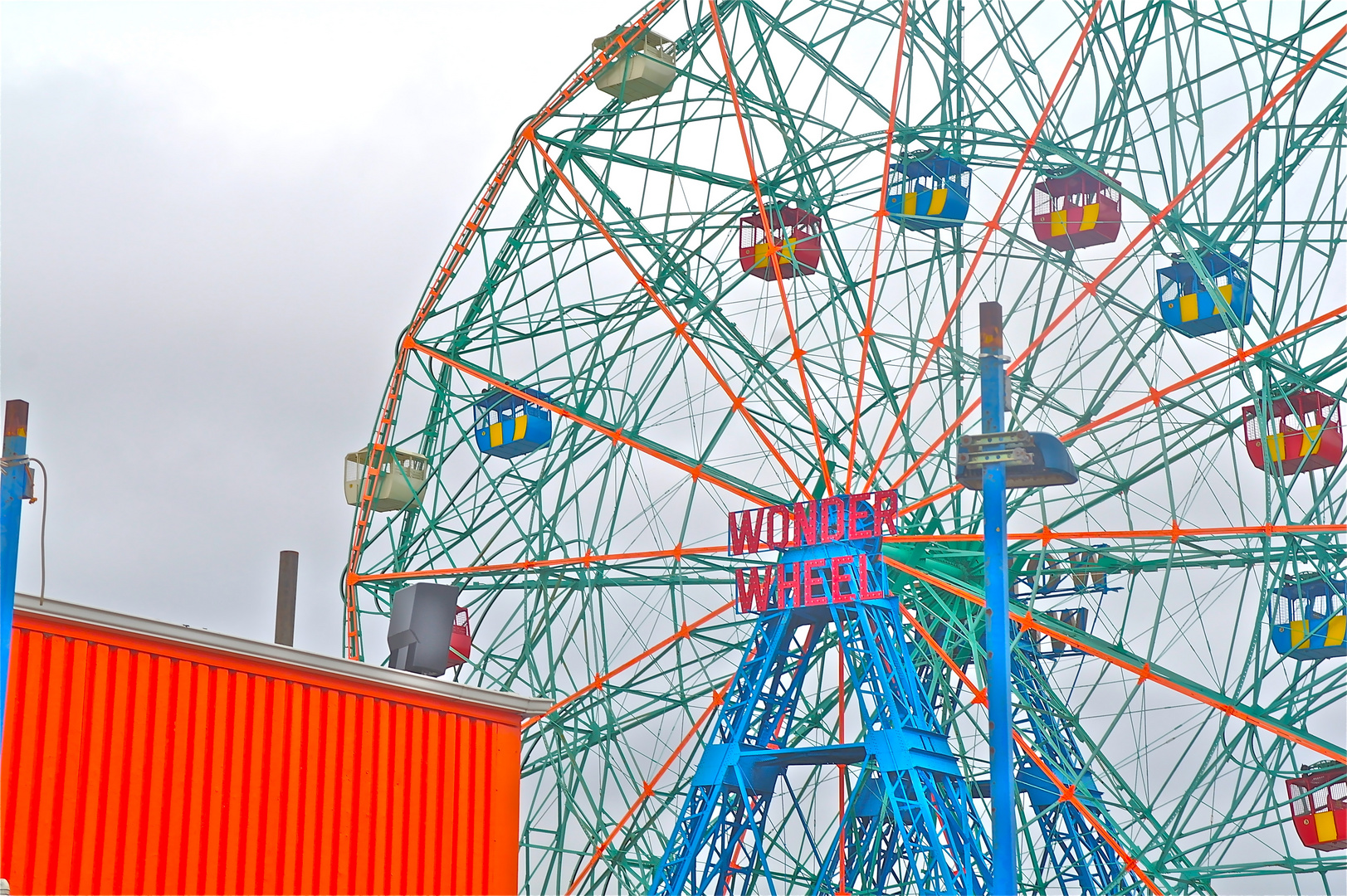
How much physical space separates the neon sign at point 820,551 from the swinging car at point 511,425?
18.2 feet

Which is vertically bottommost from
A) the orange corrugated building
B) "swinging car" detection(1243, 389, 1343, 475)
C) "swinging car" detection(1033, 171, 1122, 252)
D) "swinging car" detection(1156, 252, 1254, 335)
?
the orange corrugated building

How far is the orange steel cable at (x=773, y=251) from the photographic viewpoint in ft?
92.1

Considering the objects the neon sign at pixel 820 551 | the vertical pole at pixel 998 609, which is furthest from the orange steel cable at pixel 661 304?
the vertical pole at pixel 998 609

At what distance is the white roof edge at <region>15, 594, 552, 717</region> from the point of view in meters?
16.5

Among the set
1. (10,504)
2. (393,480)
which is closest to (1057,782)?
(393,480)

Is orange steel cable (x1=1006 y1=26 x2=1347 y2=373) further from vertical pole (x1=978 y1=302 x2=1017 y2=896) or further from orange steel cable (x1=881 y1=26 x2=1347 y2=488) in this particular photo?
vertical pole (x1=978 y1=302 x2=1017 y2=896)

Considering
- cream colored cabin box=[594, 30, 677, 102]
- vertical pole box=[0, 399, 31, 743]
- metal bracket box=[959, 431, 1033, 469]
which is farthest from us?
cream colored cabin box=[594, 30, 677, 102]

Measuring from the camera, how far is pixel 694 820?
27359 mm

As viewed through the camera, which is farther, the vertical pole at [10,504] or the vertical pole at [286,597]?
the vertical pole at [286,597]

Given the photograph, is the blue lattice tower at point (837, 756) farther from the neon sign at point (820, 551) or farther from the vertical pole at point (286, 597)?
the vertical pole at point (286, 597)

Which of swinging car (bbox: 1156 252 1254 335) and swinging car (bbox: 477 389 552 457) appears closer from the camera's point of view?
swinging car (bbox: 1156 252 1254 335)

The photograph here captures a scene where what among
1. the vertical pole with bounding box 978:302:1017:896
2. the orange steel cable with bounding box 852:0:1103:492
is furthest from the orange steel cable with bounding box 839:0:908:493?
the vertical pole with bounding box 978:302:1017:896

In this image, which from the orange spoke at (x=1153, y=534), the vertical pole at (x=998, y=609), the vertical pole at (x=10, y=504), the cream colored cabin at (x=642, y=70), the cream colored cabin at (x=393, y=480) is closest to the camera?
the vertical pole at (x=10, y=504)

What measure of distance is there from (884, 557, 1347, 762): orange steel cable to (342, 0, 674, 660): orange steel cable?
10520 mm
